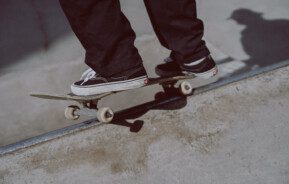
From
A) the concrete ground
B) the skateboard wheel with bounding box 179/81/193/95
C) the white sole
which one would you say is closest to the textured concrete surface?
the skateboard wheel with bounding box 179/81/193/95

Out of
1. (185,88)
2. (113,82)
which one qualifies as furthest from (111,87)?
(185,88)

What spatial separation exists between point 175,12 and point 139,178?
3.75ft

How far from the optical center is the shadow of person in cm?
407

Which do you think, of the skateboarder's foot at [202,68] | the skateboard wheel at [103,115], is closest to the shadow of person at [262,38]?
the skateboarder's foot at [202,68]

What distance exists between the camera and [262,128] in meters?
2.59

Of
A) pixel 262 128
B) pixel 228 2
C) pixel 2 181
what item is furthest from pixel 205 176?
pixel 228 2

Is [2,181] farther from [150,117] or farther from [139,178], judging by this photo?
[150,117]

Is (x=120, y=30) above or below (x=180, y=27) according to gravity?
above

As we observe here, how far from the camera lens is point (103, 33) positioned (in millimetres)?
1812

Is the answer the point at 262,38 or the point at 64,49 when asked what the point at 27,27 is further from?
the point at 262,38

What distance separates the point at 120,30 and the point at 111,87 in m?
0.40

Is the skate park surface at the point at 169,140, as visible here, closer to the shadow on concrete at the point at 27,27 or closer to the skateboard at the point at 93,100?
the skateboard at the point at 93,100

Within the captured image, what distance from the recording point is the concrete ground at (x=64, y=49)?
3.83 metres

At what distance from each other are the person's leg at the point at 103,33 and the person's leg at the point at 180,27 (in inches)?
9.8
